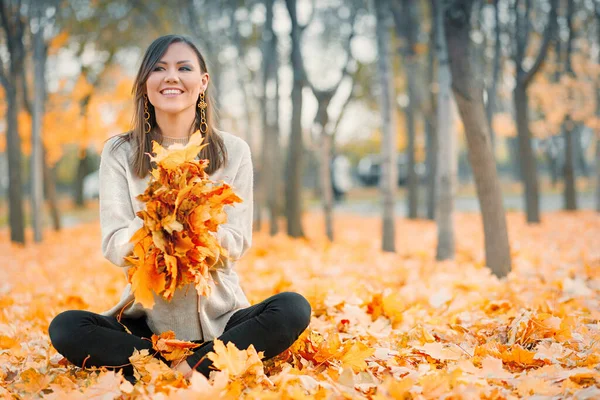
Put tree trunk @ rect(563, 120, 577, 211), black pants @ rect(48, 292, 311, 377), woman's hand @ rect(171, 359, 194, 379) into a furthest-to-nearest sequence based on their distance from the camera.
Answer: tree trunk @ rect(563, 120, 577, 211) → black pants @ rect(48, 292, 311, 377) → woman's hand @ rect(171, 359, 194, 379)

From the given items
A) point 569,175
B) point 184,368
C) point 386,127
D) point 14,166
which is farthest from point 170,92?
point 569,175

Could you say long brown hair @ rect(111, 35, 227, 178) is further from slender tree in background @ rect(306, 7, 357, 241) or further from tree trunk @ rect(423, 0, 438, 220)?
tree trunk @ rect(423, 0, 438, 220)

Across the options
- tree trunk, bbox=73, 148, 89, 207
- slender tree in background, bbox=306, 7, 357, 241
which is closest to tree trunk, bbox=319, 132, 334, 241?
slender tree in background, bbox=306, 7, 357, 241

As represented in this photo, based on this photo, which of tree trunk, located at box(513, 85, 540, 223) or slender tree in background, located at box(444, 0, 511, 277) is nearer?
slender tree in background, located at box(444, 0, 511, 277)

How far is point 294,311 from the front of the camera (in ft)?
7.88

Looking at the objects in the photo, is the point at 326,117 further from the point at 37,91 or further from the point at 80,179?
the point at 80,179

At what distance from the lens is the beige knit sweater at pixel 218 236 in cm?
245

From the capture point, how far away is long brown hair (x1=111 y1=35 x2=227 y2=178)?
264 centimetres

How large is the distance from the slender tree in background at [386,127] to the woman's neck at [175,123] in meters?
4.43

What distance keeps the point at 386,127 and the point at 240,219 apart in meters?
4.61

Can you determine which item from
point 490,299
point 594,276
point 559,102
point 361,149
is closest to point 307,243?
point 594,276

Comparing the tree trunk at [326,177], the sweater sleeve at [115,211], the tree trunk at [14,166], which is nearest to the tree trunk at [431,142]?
the tree trunk at [326,177]

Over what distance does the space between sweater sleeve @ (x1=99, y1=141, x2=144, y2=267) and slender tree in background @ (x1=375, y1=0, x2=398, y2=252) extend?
4699 millimetres

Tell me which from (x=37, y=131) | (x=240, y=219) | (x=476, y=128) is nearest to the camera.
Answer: (x=240, y=219)
